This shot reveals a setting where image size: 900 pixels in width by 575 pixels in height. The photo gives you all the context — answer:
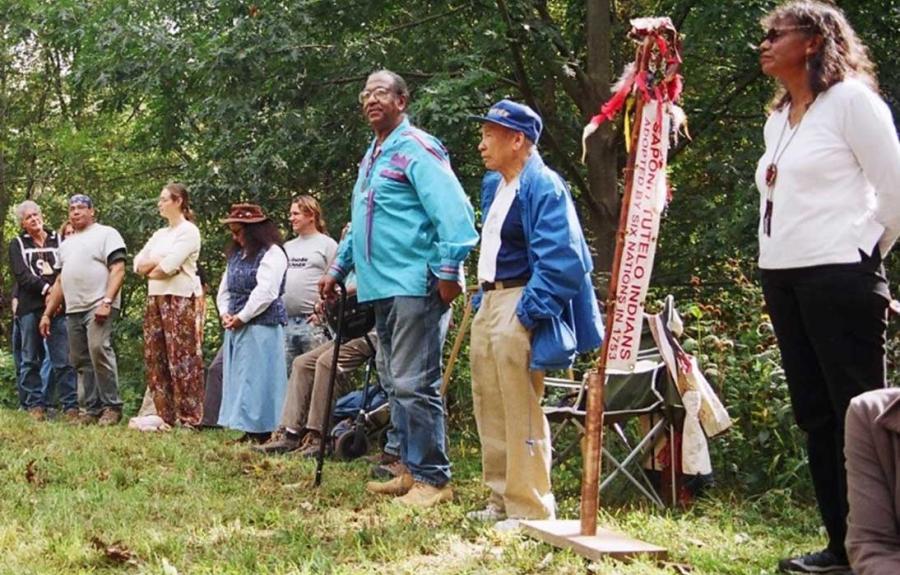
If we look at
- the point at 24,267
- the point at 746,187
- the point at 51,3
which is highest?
the point at 51,3

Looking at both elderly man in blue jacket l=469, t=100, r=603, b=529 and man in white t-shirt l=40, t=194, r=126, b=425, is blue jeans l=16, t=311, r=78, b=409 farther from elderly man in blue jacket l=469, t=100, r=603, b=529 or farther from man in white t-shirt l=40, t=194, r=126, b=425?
Result: elderly man in blue jacket l=469, t=100, r=603, b=529

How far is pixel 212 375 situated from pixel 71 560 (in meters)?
5.18

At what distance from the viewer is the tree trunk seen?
11359 mm

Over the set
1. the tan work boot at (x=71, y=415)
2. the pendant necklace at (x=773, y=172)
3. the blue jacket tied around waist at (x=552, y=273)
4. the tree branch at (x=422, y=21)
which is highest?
the tree branch at (x=422, y=21)

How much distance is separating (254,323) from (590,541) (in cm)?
454

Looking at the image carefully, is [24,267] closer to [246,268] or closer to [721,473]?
[246,268]

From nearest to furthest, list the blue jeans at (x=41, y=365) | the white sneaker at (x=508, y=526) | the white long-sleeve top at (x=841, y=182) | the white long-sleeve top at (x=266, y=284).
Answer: the white long-sleeve top at (x=841, y=182) < the white sneaker at (x=508, y=526) < the white long-sleeve top at (x=266, y=284) < the blue jeans at (x=41, y=365)

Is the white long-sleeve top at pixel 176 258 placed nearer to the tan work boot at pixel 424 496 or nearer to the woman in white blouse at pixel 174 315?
the woman in white blouse at pixel 174 315

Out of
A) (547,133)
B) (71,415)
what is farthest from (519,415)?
(547,133)

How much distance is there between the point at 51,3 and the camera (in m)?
11.6

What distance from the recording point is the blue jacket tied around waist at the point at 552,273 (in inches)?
182

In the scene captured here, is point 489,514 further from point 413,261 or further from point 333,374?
point 333,374

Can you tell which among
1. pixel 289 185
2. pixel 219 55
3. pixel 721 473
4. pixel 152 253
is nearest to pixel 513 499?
pixel 721 473

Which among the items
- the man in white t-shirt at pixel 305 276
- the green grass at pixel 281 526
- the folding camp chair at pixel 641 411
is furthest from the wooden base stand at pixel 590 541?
the man in white t-shirt at pixel 305 276
